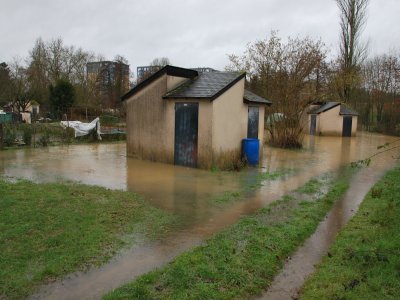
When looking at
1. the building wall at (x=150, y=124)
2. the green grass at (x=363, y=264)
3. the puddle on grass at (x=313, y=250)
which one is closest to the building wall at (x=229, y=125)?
the building wall at (x=150, y=124)

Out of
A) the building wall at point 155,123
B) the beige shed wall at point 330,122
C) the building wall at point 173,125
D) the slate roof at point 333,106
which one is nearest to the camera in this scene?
the building wall at point 173,125

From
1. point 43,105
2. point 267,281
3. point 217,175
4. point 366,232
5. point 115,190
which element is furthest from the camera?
point 43,105

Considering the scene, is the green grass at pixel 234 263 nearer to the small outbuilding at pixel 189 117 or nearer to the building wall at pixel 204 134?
the building wall at pixel 204 134

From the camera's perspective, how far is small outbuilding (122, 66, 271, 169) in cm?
1284

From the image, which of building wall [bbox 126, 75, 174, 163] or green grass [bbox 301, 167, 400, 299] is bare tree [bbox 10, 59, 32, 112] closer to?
building wall [bbox 126, 75, 174, 163]

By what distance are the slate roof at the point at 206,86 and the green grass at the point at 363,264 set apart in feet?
23.0

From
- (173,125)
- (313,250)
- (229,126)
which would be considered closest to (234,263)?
(313,250)

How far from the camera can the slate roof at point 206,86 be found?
1268 centimetres

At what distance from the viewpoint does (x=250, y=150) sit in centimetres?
1423

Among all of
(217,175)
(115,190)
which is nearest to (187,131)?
(217,175)

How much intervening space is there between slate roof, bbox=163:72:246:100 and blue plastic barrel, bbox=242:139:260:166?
8.15ft

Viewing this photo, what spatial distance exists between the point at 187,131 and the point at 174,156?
1.20 metres

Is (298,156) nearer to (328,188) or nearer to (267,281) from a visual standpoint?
(328,188)

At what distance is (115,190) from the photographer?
9.48 metres
